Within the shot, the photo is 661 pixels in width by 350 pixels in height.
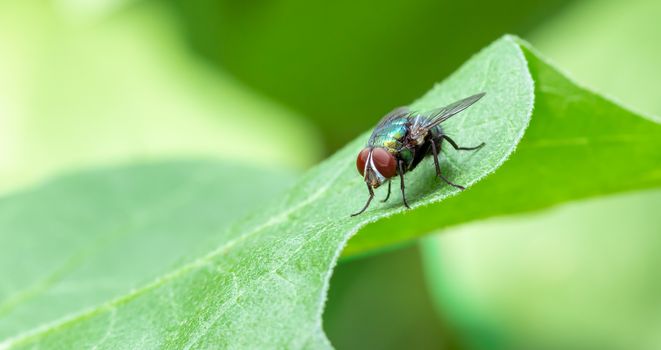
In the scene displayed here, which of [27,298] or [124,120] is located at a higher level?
[27,298]

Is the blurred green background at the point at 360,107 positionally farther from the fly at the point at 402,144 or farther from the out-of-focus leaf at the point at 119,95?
the fly at the point at 402,144

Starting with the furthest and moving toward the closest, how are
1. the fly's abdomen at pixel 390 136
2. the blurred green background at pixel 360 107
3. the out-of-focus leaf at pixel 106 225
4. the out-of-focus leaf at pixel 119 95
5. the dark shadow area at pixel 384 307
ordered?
the out-of-focus leaf at pixel 119 95, the dark shadow area at pixel 384 307, the blurred green background at pixel 360 107, the out-of-focus leaf at pixel 106 225, the fly's abdomen at pixel 390 136

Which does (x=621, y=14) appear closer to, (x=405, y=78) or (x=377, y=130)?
(x=405, y=78)

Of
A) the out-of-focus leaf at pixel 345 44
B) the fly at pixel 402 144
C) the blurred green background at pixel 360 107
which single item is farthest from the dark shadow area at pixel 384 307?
the fly at pixel 402 144

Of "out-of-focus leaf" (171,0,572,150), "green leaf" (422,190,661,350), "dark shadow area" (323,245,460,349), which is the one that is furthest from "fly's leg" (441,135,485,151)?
"out-of-focus leaf" (171,0,572,150)

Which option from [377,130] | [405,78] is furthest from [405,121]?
[405,78]

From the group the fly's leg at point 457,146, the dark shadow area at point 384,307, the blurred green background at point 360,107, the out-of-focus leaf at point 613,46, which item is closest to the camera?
the fly's leg at point 457,146

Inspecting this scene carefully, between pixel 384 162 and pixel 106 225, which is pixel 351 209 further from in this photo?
pixel 106 225

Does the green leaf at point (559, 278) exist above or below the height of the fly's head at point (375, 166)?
below
